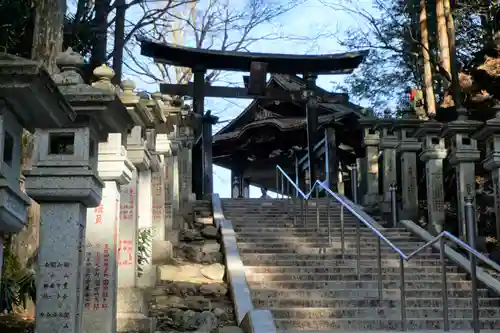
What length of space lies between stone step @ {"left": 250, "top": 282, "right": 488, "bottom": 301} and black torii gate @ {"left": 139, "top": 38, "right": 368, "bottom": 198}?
8.51m

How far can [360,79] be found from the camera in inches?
1005

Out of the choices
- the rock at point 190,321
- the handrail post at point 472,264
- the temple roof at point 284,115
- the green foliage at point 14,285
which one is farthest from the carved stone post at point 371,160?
the green foliage at point 14,285

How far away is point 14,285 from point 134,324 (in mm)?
1668

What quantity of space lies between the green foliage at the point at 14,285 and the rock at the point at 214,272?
9.41 ft

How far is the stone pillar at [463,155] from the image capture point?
12594mm

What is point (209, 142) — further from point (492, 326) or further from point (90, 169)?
point (90, 169)

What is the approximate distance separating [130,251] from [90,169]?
2.60 metres

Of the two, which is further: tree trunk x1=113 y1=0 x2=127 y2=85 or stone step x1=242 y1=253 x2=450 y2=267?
tree trunk x1=113 y1=0 x2=127 y2=85

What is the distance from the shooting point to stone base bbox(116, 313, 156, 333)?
26.1ft

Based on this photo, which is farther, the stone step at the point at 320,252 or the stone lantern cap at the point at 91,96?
the stone step at the point at 320,252

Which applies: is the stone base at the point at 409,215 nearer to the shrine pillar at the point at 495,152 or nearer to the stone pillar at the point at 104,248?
the shrine pillar at the point at 495,152

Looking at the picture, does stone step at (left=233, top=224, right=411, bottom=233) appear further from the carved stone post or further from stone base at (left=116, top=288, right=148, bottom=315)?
stone base at (left=116, top=288, right=148, bottom=315)

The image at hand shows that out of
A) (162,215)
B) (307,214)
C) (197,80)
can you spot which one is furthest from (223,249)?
(197,80)

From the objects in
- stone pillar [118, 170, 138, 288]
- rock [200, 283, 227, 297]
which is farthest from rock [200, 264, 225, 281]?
stone pillar [118, 170, 138, 288]
